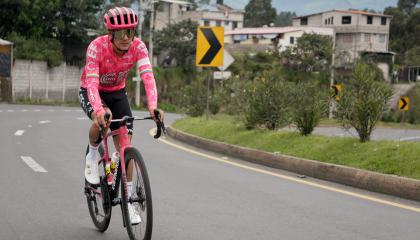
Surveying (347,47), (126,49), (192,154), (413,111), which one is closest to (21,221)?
(126,49)

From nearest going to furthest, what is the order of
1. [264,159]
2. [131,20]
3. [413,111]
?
1. [131,20]
2. [264,159]
3. [413,111]

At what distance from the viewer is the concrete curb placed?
873 centimetres

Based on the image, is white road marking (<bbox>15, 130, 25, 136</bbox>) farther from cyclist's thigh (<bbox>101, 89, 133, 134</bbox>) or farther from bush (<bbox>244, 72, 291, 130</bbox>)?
cyclist's thigh (<bbox>101, 89, 133, 134</bbox>)

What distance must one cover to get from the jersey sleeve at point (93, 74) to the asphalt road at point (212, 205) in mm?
1286

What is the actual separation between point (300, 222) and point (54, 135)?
11736mm

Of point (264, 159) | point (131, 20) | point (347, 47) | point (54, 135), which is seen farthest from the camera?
point (347, 47)

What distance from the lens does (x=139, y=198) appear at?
5.41 m

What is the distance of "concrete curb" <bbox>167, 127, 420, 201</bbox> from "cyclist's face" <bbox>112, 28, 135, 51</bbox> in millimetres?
4391

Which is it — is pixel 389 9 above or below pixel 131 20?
above

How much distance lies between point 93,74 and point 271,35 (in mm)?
86353

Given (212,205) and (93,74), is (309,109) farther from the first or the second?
(93,74)

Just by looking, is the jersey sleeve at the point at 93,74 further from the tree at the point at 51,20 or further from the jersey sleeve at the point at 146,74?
the tree at the point at 51,20

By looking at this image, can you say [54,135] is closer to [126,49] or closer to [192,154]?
[192,154]

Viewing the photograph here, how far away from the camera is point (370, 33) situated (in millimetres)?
95688
